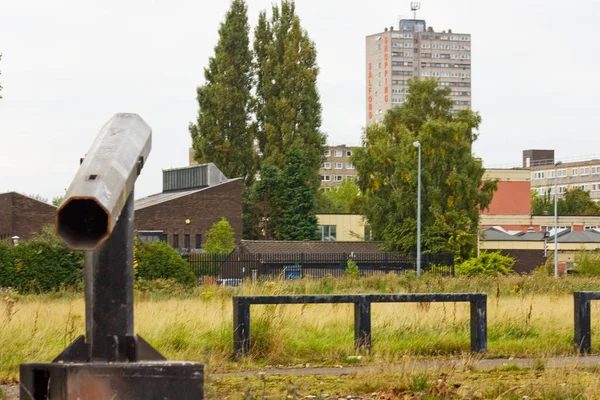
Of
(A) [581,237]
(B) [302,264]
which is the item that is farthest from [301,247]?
(A) [581,237]

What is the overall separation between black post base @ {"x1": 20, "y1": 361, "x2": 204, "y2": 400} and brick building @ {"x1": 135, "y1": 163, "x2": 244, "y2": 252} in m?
63.3

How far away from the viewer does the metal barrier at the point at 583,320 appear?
40.8ft

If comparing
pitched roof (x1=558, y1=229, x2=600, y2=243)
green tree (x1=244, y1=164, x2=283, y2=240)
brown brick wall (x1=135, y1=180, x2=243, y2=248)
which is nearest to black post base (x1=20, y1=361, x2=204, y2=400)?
brown brick wall (x1=135, y1=180, x2=243, y2=248)

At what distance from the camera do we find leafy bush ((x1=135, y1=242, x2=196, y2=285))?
42931 millimetres

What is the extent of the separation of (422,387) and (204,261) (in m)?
44.1

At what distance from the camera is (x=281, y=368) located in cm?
1111

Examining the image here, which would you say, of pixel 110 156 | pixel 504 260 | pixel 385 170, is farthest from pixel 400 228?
pixel 110 156

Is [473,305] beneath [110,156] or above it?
beneath

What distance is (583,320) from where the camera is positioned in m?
12.5

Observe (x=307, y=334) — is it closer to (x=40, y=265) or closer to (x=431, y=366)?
(x=431, y=366)

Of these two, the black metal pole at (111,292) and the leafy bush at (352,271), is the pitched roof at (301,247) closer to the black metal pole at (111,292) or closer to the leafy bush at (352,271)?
the leafy bush at (352,271)

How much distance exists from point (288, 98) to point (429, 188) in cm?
1577

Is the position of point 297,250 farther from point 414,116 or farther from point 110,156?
point 110,156

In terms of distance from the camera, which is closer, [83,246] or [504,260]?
[83,246]
